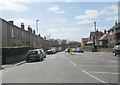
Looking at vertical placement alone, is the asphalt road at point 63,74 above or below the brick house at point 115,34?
below

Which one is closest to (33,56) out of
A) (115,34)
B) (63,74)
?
(63,74)

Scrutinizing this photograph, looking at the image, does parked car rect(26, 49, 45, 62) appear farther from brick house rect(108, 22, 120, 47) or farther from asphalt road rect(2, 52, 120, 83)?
brick house rect(108, 22, 120, 47)

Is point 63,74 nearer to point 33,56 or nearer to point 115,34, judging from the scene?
point 33,56

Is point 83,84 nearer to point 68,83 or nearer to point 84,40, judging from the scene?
point 68,83

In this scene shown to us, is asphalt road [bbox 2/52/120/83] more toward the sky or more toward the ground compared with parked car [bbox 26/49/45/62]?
more toward the ground

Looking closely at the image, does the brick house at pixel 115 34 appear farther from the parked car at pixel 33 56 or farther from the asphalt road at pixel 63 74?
the asphalt road at pixel 63 74

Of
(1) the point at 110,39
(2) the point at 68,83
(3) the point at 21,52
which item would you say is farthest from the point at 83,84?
(1) the point at 110,39

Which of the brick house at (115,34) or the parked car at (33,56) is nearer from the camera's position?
the parked car at (33,56)

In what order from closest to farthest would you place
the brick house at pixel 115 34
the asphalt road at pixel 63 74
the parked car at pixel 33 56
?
the asphalt road at pixel 63 74 < the parked car at pixel 33 56 < the brick house at pixel 115 34

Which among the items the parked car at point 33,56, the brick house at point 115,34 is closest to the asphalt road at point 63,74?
the parked car at point 33,56

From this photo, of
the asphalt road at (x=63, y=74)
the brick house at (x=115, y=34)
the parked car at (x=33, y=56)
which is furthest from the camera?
the brick house at (x=115, y=34)

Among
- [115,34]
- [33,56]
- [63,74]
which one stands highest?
[115,34]

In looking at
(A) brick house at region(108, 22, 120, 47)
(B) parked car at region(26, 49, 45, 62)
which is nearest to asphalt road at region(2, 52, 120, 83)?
(B) parked car at region(26, 49, 45, 62)

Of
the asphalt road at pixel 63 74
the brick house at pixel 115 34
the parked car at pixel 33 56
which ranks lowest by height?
the asphalt road at pixel 63 74
